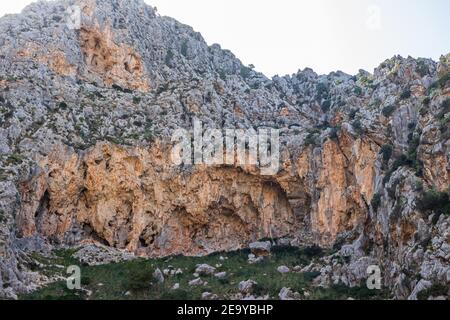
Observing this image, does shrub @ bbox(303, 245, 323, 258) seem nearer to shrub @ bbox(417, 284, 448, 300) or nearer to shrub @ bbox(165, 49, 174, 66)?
shrub @ bbox(417, 284, 448, 300)

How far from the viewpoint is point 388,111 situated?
5241 centimetres

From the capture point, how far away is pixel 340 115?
65.7 metres

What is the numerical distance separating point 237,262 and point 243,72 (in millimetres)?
41690

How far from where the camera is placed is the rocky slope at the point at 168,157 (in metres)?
41.6

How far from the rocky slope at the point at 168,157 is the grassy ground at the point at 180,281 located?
2083 millimetres

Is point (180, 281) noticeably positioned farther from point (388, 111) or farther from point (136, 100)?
point (136, 100)

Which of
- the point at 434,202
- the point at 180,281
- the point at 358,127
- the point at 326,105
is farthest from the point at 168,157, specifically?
the point at 434,202

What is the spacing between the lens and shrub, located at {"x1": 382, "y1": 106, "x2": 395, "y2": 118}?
5197 centimetres

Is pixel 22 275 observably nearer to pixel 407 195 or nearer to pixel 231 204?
pixel 231 204

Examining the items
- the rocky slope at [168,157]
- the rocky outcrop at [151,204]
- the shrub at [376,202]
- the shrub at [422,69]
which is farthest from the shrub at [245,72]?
the shrub at [376,202]

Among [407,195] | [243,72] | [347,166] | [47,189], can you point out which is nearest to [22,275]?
[47,189]

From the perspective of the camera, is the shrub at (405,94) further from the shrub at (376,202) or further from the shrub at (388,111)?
the shrub at (376,202)

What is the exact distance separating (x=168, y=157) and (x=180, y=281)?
1783 centimetres

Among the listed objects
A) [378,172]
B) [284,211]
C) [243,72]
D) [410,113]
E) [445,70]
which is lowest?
[284,211]
